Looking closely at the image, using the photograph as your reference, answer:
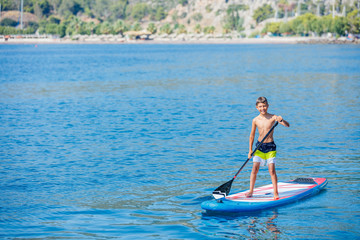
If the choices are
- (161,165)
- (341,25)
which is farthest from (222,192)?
(341,25)

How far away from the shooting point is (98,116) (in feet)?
97.8

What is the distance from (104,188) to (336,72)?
1979 inches

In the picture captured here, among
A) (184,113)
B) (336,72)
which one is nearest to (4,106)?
(184,113)

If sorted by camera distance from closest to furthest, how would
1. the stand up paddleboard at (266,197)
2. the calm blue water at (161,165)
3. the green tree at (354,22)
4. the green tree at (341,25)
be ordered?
the calm blue water at (161,165)
the stand up paddleboard at (266,197)
the green tree at (354,22)
the green tree at (341,25)

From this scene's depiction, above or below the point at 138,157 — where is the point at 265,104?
above

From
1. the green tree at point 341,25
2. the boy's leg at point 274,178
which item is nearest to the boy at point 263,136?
the boy's leg at point 274,178

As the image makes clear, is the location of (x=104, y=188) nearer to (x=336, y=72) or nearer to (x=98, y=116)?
(x=98, y=116)

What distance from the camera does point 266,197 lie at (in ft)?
43.0

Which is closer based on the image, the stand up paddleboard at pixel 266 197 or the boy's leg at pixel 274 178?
the boy's leg at pixel 274 178

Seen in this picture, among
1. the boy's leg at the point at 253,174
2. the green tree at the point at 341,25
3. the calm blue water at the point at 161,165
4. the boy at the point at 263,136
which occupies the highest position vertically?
the green tree at the point at 341,25

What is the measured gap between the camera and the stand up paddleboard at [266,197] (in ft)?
41.3

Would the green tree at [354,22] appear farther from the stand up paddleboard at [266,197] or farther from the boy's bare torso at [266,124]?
the boy's bare torso at [266,124]

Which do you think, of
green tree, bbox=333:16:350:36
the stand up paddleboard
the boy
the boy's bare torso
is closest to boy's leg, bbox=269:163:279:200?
the boy

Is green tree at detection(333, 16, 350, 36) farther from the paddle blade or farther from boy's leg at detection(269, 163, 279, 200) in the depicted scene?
the paddle blade
